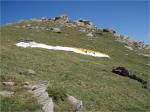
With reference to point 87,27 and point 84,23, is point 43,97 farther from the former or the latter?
point 84,23

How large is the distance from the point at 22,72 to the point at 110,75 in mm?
21975

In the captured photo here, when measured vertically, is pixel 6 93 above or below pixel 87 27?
above

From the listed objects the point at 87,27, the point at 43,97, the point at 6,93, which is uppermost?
the point at 6,93

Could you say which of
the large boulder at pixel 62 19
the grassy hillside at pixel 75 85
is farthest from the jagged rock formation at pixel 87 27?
the grassy hillside at pixel 75 85

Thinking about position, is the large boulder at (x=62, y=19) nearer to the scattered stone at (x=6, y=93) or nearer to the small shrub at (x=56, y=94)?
the small shrub at (x=56, y=94)

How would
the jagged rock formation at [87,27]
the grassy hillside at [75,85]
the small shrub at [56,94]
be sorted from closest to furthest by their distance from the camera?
the grassy hillside at [75,85]
the small shrub at [56,94]
the jagged rock formation at [87,27]

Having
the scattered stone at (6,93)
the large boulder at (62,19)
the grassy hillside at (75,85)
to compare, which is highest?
the scattered stone at (6,93)

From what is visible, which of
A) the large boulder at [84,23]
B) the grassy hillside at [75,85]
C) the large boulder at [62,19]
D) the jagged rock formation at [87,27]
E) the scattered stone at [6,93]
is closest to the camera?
the scattered stone at [6,93]

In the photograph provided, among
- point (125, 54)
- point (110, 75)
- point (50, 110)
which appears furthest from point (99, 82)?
point (125, 54)

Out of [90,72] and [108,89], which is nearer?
[108,89]

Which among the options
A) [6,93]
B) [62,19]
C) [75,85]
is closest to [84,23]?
[62,19]

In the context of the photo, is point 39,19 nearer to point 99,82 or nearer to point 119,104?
point 99,82

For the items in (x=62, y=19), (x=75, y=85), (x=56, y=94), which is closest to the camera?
(x=56, y=94)

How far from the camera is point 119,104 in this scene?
3872 centimetres
